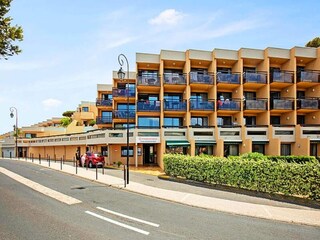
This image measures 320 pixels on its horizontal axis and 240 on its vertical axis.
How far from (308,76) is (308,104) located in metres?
3.48

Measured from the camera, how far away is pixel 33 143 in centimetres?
4925

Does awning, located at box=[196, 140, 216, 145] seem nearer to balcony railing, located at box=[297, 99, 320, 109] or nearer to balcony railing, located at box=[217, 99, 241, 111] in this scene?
balcony railing, located at box=[217, 99, 241, 111]

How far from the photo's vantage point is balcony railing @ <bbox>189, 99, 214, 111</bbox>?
1152 inches

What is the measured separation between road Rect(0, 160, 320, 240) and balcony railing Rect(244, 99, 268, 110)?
21.8 metres

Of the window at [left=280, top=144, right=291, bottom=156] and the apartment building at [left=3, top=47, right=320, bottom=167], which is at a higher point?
the apartment building at [left=3, top=47, right=320, bottom=167]

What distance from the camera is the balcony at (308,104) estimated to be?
30.6 meters

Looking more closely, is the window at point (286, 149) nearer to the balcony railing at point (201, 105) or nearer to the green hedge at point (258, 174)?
the balcony railing at point (201, 105)

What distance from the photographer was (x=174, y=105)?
2928cm

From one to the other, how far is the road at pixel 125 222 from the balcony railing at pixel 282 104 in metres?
23.8

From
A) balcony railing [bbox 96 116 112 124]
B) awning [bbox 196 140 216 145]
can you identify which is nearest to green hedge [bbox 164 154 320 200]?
awning [bbox 196 140 216 145]

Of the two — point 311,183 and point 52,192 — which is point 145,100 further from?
point 311,183

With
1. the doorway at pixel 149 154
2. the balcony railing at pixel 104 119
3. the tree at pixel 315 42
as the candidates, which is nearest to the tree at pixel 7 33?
the doorway at pixel 149 154

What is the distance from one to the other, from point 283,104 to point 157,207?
2565 cm

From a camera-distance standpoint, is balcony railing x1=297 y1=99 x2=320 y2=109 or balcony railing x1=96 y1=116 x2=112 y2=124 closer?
balcony railing x1=297 y1=99 x2=320 y2=109
